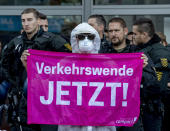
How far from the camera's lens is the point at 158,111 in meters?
5.28

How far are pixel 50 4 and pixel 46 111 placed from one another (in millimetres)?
3978

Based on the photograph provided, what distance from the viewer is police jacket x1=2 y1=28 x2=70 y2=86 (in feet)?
16.9

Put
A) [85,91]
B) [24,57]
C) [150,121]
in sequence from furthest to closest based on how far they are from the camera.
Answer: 1. [150,121]
2. [24,57]
3. [85,91]

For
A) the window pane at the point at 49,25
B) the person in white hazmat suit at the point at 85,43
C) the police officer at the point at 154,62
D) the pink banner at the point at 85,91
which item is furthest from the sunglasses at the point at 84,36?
the window pane at the point at 49,25

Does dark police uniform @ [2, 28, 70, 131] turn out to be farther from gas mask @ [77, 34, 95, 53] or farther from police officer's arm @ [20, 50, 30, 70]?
gas mask @ [77, 34, 95, 53]

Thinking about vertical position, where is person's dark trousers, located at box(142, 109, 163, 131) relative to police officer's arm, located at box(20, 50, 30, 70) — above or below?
below

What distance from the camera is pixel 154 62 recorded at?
5238 mm

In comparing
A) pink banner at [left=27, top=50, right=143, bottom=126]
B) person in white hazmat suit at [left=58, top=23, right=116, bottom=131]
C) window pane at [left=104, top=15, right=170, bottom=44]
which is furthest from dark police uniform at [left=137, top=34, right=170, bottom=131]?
window pane at [left=104, top=15, right=170, bottom=44]

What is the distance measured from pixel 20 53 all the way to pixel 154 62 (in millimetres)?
1575

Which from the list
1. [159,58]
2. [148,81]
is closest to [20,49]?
A: [148,81]

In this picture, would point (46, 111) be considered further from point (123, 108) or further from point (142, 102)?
point (142, 102)

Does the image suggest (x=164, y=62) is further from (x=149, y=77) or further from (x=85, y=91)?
(x=85, y=91)

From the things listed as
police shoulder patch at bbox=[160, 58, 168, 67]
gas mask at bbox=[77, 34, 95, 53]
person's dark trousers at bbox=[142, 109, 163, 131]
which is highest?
gas mask at bbox=[77, 34, 95, 53]

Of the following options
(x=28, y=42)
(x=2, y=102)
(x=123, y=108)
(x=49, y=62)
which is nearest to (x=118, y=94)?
(x=123, y=108)
